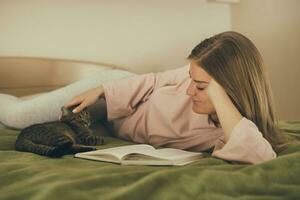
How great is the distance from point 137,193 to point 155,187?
0.04m

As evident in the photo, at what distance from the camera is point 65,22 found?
2.25 meters

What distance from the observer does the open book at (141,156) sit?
1.02 metres

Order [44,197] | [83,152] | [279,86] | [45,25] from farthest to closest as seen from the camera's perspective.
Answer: [279,86] → [45,25] → [83,152] → [44,197]

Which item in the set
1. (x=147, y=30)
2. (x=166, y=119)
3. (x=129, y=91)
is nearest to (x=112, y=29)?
(x=147, y=30)

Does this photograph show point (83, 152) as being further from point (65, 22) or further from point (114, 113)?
point (65, 22)

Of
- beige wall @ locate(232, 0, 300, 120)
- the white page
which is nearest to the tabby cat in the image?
the white page

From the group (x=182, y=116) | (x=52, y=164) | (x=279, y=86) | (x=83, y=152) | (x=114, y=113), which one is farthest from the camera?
(x=279, y=86)

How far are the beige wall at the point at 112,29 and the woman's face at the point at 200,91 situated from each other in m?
1.12

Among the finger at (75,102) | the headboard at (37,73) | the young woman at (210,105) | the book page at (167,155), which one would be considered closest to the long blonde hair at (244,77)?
the young woman at (210,105)

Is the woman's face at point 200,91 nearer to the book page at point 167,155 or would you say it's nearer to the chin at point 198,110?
the chin at point 198,110

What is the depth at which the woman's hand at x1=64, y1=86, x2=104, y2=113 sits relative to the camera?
1.50 m

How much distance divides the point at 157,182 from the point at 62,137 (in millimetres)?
531

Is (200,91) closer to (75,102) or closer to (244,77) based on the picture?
(244,77)

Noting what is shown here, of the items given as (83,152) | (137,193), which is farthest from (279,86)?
(137,193)
